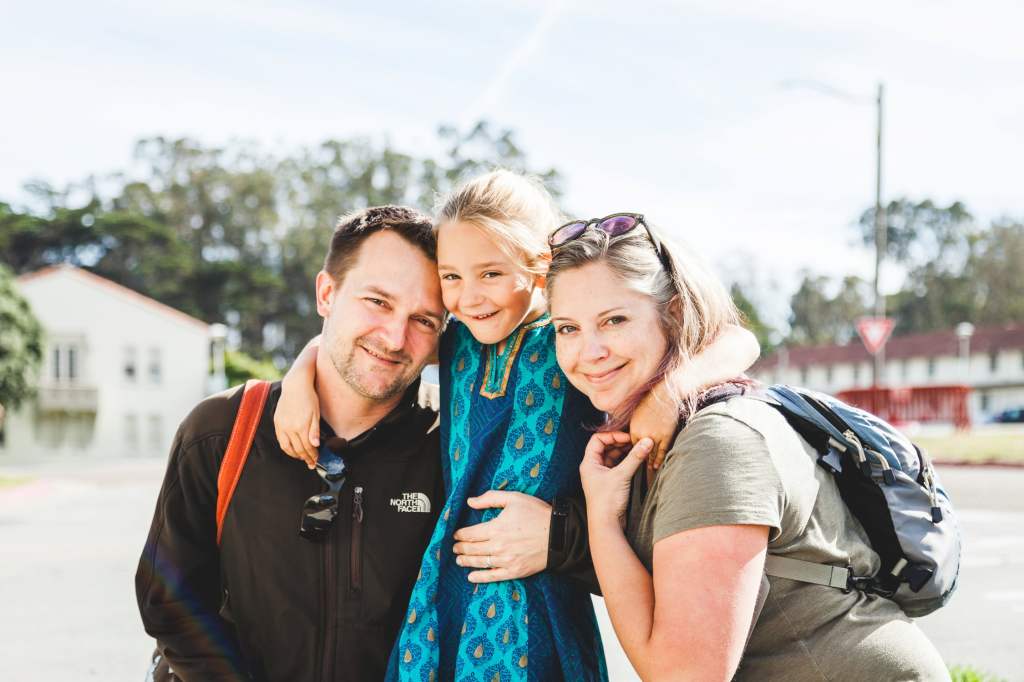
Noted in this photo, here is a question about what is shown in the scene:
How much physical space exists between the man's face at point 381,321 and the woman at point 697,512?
0.60 metres

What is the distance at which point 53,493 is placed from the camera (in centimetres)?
2244

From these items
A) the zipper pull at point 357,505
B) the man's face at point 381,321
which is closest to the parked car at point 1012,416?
the man's face at point 381,321

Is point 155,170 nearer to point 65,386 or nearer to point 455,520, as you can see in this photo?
point 65,386

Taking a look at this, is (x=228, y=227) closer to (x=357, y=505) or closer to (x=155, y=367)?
→ (x=155, y=367)

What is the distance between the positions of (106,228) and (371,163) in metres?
18.5

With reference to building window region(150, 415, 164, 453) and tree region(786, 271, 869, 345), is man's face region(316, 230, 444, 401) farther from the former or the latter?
tree region(786, 271, 869, 345)

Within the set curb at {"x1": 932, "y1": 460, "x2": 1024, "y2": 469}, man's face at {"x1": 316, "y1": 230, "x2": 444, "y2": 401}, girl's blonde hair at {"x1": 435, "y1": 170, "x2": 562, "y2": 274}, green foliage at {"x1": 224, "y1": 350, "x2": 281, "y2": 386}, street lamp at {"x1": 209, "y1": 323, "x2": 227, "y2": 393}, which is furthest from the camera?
green foliage at {"x1": 224, "y1": 350, "x2": 281, "y2": 386}

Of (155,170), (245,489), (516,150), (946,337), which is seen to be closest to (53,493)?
(245,489)

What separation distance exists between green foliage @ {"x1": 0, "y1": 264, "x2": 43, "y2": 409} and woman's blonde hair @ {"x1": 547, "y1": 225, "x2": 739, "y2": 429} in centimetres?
4508

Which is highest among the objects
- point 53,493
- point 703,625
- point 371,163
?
point 371,163

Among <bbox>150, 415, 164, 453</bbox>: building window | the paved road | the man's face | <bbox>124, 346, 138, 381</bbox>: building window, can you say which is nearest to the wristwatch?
the man's face

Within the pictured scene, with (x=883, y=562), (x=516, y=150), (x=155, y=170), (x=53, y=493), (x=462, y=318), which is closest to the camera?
(x=883, y=562)

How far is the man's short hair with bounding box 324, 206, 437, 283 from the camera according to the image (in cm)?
310

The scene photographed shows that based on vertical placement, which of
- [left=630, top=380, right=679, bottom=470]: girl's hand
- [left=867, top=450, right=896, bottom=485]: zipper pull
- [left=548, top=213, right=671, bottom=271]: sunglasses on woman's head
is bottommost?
[left=867, top=450, right=896, bottom=485]: zipper pull
